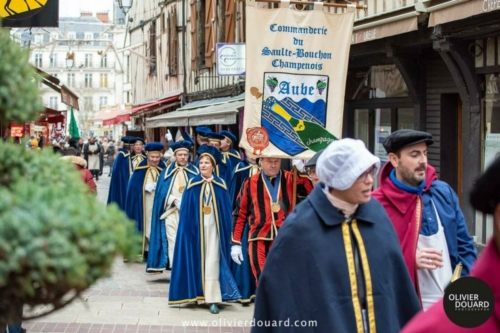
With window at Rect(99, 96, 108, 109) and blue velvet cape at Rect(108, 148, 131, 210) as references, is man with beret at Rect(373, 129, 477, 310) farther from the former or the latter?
window at Rect(99, 96, 108, 109)

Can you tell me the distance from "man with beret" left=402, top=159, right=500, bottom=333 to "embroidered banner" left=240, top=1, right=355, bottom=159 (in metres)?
6.18

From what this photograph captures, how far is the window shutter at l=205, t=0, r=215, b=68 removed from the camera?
24.7 metres

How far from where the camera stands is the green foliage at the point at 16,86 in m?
2.16

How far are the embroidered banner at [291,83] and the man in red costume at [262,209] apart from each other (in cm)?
27

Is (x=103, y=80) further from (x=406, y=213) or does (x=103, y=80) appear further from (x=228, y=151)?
(x=406, y=213)

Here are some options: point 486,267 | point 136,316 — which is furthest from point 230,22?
point 486,267

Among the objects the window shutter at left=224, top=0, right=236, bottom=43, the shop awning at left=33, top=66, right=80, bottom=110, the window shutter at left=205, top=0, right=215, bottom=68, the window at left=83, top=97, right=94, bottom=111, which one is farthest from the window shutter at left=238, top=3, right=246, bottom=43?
the window at left=83, top=97, right=94, bottom=111

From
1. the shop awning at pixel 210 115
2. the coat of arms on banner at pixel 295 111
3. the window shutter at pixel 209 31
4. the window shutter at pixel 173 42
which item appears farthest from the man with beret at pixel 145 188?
the window shutter at pixel 173 42

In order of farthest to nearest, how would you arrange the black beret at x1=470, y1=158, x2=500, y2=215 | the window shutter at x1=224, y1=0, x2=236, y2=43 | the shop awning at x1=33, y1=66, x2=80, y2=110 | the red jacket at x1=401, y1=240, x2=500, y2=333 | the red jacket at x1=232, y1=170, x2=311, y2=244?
the window shutter at x1=224, y1=0, x2=236, y2=43 → the shop awning at x1=33, y1=66, x2=80, y2=110 → the red jacket at x1=232, y1=170, x2=311, y2=244 → the black beret at x1=470, y1=158, x2=500, y2=215 → the red jacket at x1=401, y1=240, x2=500, y2=333

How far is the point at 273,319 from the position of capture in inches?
168

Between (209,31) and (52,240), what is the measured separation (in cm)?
2372

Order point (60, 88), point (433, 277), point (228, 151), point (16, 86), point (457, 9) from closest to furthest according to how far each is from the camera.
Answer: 1. point (16, 86)
2. point (433, 277)
3. point (457, 9)
4. point (60, 88)
5. point (228, 151)

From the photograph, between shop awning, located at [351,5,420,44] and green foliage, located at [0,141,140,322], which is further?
shop awning, located at [351,5,420,44]

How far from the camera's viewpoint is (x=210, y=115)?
20.1 meters
